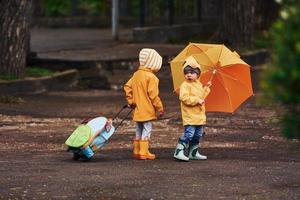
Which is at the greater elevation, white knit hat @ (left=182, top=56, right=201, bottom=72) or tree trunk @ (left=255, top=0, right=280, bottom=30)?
white knit hat @ (left=182, top=56, right=201, bottom=72)

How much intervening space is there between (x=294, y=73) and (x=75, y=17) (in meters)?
25.4

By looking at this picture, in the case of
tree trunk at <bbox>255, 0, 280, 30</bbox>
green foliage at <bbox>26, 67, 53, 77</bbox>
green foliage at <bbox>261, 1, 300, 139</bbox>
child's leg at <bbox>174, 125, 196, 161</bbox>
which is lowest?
green foliage at <bbox>26, 67, 53, 77</bbox>

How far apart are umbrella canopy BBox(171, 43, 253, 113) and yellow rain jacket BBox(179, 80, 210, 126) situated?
0.49 metres

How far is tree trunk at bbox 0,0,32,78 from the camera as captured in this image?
50.4ft

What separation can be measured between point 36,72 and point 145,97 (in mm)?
7103

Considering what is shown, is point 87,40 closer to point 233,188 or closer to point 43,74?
point 43,74

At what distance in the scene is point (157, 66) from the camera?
9930 mm

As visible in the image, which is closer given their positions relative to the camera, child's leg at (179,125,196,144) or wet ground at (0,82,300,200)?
wet ground at (0,82,300,200)

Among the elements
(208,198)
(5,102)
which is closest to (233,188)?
(208,198)

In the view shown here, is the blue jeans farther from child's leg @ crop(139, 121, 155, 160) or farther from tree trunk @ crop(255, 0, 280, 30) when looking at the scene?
tree trunk @ crop(255, 0, 280, 30)

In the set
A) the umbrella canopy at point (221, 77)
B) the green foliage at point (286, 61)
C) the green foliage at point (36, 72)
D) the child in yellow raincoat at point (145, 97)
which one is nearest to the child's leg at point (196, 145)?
the child in yellow raincoat at point (145, 97)

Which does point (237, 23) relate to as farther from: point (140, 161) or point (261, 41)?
point (140, 161)

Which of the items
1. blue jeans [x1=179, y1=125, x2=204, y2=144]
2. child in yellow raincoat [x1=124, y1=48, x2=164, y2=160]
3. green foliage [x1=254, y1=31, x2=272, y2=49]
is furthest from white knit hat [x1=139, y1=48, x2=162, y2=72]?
green foliage [x1=254, y1=31, x2=272, y2=49]

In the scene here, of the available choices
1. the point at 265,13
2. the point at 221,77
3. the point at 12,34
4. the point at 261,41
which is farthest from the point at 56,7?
the point at 221,77
